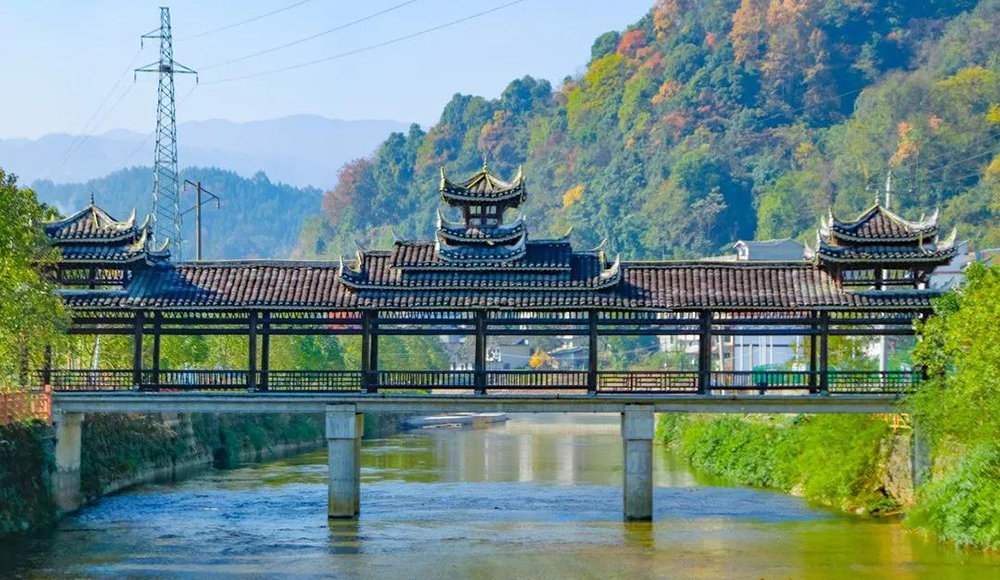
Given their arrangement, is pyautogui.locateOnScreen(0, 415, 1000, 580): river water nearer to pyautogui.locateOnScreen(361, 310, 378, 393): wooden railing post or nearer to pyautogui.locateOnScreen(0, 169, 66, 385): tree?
pyautogui.locateOnScreen(361, 310, 378, 393): wooden railing post

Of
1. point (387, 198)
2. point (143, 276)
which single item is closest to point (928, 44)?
point (387, 198)

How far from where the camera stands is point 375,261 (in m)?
44.6

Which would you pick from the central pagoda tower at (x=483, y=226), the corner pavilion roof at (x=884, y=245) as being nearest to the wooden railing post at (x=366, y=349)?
the central pagoda tower at (x=483, y=226)

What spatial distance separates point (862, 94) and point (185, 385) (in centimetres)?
12093

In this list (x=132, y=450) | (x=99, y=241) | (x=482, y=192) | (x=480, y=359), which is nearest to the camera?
(x=480, y=359)

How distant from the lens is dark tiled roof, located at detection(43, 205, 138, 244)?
1741 inches

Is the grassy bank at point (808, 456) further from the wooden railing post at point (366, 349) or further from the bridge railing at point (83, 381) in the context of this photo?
the bridge railing at point (83, 381)

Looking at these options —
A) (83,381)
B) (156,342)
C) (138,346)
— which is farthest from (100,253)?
(83,381)

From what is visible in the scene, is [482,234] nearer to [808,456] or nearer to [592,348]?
[592,348]

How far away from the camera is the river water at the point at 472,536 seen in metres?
34.9

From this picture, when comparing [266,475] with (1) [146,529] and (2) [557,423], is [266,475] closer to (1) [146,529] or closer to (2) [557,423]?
(1) [146,529]

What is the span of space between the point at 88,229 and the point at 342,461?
35.2 ft

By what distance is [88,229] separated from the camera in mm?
44625

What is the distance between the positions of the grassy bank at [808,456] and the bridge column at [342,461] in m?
15.3
